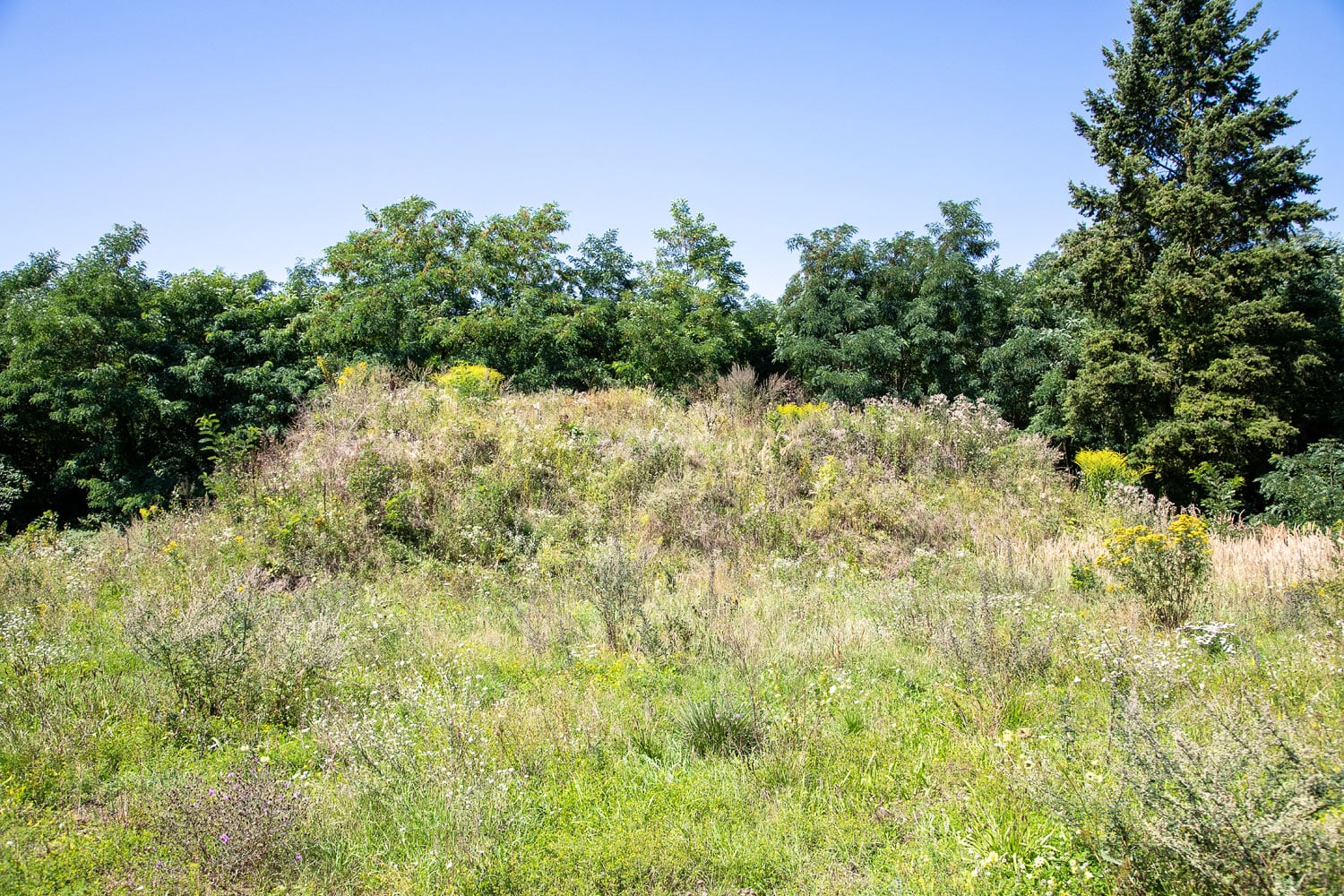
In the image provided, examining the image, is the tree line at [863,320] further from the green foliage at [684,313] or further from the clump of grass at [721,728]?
the clump of grass at [721,728]

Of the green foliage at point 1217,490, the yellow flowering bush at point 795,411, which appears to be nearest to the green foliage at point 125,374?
the yellow flowering bush at point 795,411

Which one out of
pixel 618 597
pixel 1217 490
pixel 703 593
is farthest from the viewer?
pixel 1217 490

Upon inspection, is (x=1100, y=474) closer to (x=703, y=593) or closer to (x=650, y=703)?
(x=703, y=593)

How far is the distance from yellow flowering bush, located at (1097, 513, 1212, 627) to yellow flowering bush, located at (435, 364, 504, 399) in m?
9.78

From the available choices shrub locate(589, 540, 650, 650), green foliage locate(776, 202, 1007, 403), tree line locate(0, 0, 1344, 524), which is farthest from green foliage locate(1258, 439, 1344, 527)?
shrub locate(589, 540, 650, 650)

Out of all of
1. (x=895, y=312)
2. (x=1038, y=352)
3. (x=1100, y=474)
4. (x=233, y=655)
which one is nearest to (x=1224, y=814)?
(x=233, y=655)

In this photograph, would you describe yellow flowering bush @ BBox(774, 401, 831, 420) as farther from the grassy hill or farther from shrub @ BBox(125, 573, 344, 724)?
shrub @ BBox(125, 573, 344, 724)

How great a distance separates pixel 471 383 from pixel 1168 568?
10.5m

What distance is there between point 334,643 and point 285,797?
71.5 inches

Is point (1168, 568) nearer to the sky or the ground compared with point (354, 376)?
nearer to the ground

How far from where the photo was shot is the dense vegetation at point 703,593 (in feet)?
9.00

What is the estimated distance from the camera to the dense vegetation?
9.00ft

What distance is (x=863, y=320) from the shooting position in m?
22.7

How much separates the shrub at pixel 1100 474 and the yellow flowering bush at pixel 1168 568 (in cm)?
Answer: 450
